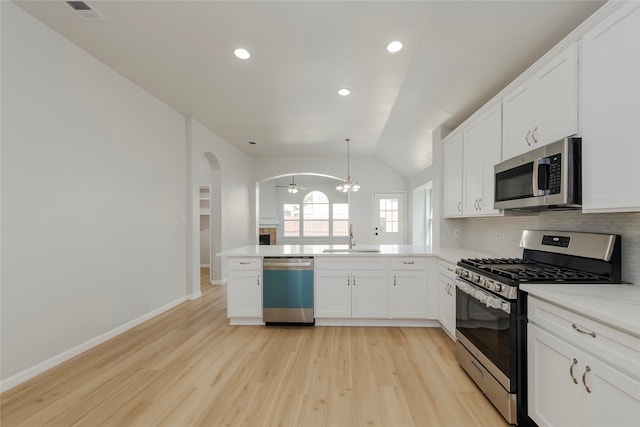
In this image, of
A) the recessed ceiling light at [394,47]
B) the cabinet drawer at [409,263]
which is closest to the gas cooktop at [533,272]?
the cabinet drawer at [409,263]

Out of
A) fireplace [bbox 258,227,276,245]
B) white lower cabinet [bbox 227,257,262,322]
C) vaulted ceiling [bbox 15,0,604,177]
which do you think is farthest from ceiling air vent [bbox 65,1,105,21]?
fireplace [bbox 258,227,276,245]

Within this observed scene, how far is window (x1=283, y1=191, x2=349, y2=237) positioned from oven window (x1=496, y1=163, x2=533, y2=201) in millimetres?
8750

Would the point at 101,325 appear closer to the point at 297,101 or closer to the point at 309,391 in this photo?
the point at 309,391

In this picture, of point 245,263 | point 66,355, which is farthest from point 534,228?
point 66,355

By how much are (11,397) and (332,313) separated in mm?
2737

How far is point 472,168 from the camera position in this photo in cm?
298

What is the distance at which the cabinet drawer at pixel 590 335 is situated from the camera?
1.12 metres

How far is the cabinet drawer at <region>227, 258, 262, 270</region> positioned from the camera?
3533mm

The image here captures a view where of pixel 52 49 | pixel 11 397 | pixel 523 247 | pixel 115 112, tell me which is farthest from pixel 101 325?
pixel 523 247

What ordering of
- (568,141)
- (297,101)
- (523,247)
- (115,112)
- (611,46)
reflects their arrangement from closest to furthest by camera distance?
(611,46) < (568,141) < (523,247) < (115,112) < (297,101)

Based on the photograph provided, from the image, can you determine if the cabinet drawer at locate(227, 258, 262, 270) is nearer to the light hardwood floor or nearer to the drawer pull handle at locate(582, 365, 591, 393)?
the light hardwood floor

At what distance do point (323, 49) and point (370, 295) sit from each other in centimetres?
266

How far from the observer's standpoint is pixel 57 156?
102 inches

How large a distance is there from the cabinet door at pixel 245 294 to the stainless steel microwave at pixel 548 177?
8.97 ft
